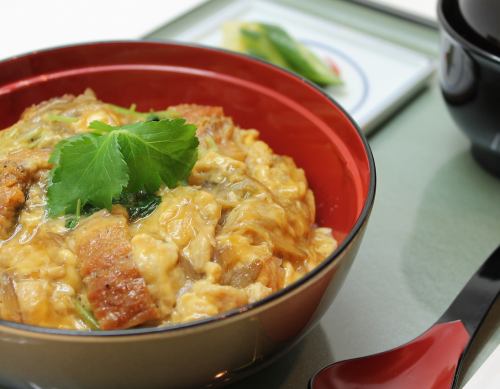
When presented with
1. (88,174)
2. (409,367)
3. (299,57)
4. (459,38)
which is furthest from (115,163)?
(299,57)

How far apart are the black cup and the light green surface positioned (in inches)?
6.0

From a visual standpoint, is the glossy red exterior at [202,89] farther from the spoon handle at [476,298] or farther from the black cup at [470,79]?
the black cup at [470,79]

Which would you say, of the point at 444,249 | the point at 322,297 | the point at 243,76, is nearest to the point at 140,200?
the point at 322,297

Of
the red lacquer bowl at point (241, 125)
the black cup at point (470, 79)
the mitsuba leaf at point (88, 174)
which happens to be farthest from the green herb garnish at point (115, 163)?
the black cup at point (470, 79)

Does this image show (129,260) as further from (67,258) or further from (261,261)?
(261,261)

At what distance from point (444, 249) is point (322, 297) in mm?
634

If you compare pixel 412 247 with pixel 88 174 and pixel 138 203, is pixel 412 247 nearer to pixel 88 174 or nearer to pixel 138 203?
pixel 138 203

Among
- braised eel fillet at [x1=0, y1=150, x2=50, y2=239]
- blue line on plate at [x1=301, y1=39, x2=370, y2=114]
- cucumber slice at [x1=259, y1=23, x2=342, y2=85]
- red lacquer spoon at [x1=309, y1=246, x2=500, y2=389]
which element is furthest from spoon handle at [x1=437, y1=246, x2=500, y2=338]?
cucumber slice at [x1=259, y1=23, x2=342, y2=85]

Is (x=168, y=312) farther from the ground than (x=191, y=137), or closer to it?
closer to it

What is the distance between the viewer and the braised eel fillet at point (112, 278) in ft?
3.40

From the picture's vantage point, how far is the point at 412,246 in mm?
1605

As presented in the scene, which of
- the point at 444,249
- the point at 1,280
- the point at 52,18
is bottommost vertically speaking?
the point at 444,249

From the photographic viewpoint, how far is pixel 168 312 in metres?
1.07

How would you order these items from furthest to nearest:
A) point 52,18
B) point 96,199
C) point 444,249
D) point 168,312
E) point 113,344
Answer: point 52,18, point 444,249, point 96,199, point 168,312, point 113,344
